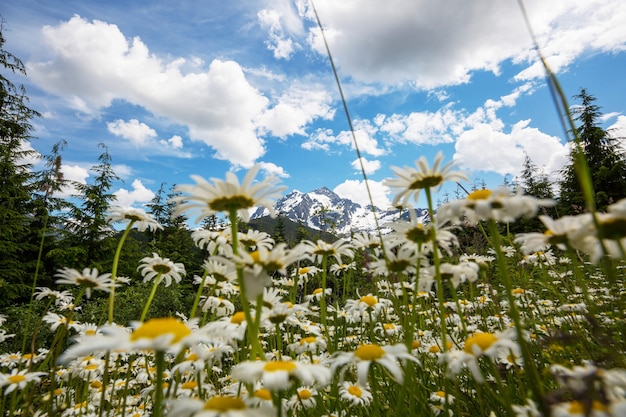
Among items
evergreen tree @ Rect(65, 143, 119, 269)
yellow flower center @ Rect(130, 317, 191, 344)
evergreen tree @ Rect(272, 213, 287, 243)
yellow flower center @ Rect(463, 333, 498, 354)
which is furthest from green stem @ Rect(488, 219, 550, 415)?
evergreen tree @ Rect(65, 143, 119, 269)

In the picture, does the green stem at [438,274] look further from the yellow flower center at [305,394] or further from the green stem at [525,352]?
the yellow flower center at [305,394]

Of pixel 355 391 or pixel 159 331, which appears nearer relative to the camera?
pixel 159 331

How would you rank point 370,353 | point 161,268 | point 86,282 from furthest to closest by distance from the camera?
1. point 161,268
2. point 86,282
3. point 370,353

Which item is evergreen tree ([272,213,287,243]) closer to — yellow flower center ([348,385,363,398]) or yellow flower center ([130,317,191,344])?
yellow flower center ([348,385,363,398])

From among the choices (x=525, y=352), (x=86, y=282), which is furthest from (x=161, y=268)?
(x=525, y=352)

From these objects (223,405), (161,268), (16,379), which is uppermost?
(161,268)

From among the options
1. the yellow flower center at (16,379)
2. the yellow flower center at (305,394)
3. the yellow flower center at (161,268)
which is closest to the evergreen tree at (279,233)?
the yellow flower center at (161,268)

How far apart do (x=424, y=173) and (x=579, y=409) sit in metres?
1.03

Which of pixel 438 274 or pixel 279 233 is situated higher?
pixel 279 233

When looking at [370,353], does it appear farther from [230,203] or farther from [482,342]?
[230,203]

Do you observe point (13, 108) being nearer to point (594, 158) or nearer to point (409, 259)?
point (409, 259)

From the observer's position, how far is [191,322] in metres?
1.35

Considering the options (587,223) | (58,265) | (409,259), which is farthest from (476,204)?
(58,265)

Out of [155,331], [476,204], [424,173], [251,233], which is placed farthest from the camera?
[251,233]
